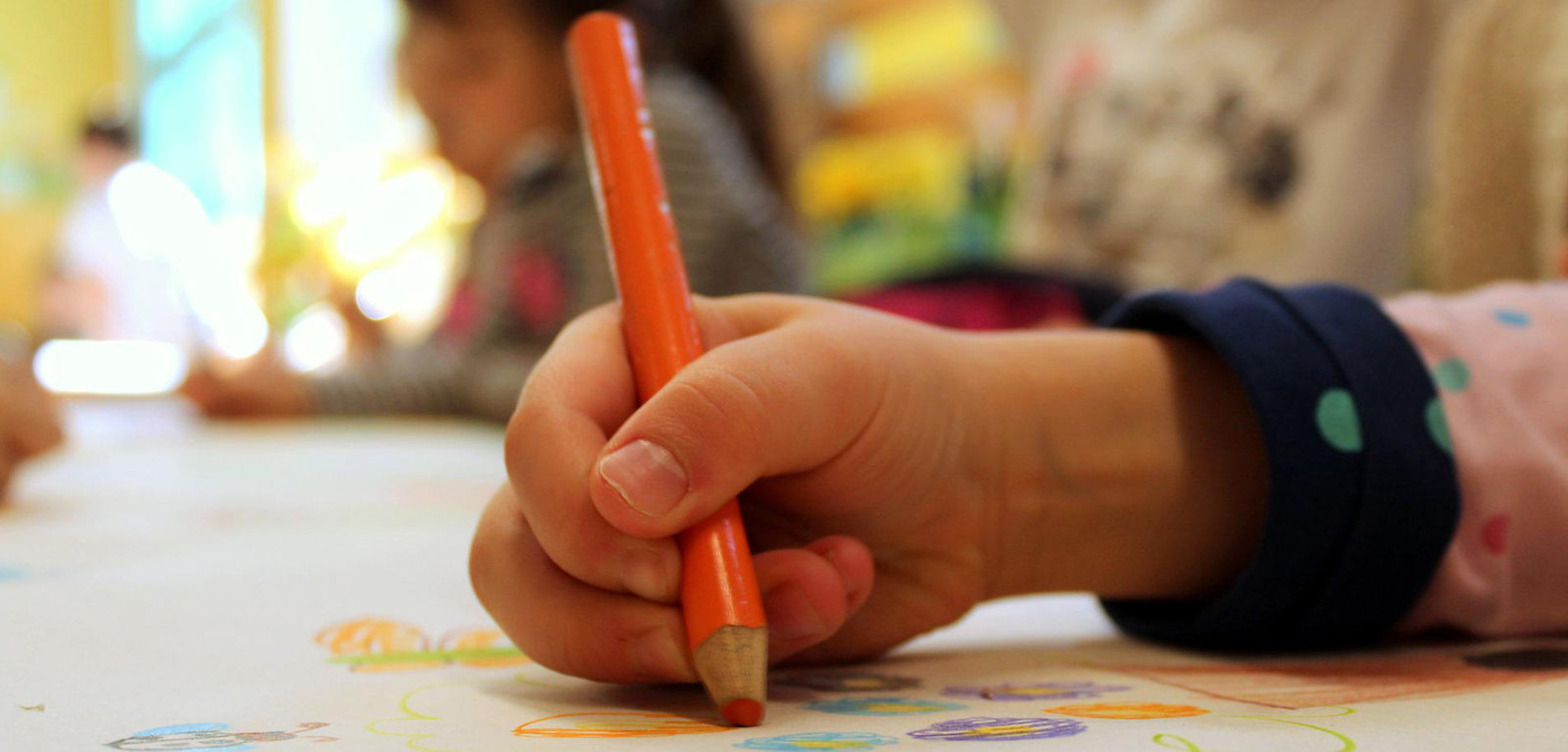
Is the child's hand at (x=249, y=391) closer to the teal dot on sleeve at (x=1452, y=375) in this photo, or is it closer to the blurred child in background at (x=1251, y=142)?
the blurred child in background at (x=1251, y=142)

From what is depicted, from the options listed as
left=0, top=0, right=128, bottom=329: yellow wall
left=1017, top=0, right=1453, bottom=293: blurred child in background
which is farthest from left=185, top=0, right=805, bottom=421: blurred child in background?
left=0, top=0, right=128, bottom=329: yellow wall

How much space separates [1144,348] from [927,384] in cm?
8

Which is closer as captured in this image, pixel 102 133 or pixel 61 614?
pixel 61 614

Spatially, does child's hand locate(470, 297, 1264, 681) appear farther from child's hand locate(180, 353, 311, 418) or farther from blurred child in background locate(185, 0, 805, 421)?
child's hand locate(180, 353, 311, 418)

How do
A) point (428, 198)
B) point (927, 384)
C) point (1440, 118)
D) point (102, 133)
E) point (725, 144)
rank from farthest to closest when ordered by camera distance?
point (102, 133)
point (428, 198)
point (725, 144)
point (1440, 118)
point (927, 384)

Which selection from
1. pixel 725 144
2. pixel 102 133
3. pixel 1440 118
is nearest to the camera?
pixel 1440 118

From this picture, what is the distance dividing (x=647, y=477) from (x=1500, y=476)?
22cm

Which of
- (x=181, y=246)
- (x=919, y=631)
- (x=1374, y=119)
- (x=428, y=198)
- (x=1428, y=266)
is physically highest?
(x=181, y=246)

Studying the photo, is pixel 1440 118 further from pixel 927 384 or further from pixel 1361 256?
pixel 927 384

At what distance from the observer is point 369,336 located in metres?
1.70

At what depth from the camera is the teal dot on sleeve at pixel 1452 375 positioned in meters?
0.33

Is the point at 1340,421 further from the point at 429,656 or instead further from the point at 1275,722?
the point at 429,656

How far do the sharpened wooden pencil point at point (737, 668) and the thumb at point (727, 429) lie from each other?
1.0 inches

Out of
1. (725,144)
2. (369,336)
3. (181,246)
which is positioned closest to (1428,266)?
(725,144)
